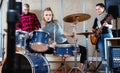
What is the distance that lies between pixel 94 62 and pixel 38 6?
1738mm

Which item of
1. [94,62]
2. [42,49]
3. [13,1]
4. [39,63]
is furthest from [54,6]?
[13,1]

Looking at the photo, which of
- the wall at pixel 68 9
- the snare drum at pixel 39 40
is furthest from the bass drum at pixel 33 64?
the wall at pixel 68 9

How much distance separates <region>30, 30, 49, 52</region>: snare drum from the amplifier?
3.09ft

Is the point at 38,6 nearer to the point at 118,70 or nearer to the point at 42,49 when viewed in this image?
the point at 42,49

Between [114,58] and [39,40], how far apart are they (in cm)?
111

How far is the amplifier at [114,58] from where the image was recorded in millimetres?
3450

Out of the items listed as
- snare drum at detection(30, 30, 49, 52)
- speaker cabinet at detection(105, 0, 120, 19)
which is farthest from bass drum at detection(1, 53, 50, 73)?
speaker cabinet at detection(105, 0, 120, 19)

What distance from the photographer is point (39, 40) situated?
3.64 metres

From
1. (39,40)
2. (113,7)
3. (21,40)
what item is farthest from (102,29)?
(21,40)

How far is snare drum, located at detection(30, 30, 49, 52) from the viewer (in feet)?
11.9

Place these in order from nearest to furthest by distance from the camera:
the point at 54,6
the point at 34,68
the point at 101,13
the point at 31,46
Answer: the point at 34,68 < the point at 31,46 < the point at 101,13 < the point at 54,6

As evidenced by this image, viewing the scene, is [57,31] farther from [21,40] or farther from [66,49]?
[21,40]

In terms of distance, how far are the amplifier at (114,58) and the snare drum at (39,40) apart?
0.94 metres

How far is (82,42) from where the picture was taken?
17.7 ft
